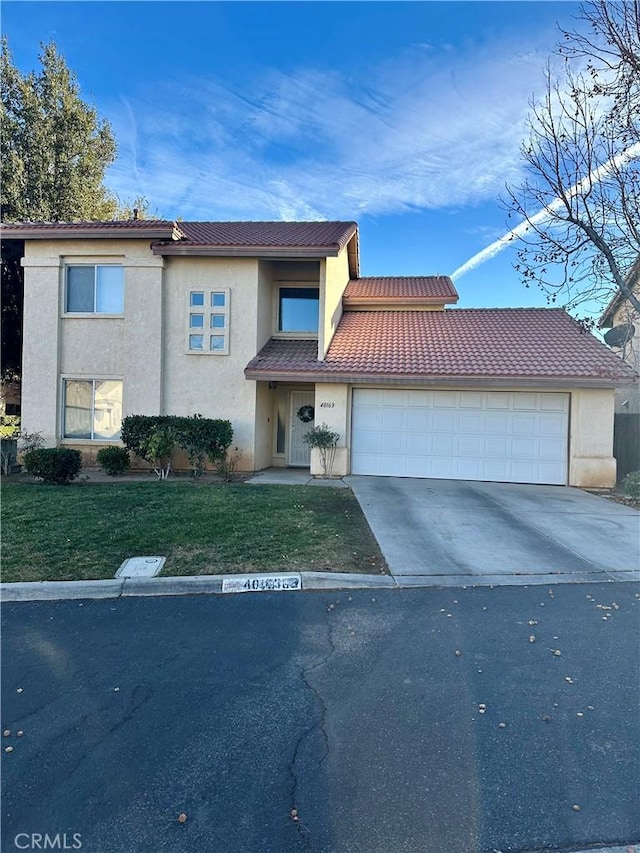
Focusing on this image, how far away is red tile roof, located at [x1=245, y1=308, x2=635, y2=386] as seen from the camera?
11914 mm

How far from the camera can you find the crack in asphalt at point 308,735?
226 centimetres

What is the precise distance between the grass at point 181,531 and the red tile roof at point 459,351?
3.86 m

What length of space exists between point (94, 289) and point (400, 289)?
9.71m

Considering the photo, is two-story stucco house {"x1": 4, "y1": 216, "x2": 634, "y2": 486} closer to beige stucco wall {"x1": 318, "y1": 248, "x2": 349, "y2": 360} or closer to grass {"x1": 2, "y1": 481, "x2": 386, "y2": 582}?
beige stucco wall {"x1": 318, "y1": 248, "x2": 349, "y2": 360}

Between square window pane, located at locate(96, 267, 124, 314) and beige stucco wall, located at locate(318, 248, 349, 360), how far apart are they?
212 inches

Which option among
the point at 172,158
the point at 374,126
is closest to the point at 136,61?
the point at 172,158

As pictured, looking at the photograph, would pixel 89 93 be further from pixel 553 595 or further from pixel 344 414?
pixel 553 595

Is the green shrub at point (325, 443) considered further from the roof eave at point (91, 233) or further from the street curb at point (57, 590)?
the street curb at point (57, 590)

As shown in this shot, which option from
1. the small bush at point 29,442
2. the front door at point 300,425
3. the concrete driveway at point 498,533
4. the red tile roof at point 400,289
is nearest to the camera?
the concrete driveway at point 498,533

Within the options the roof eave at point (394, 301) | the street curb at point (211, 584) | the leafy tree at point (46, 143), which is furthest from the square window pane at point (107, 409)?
the leafy tree at point (46, 143)

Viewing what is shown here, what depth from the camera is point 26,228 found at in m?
12.9

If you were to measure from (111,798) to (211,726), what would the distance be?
682 millimetres

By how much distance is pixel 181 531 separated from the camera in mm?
6926

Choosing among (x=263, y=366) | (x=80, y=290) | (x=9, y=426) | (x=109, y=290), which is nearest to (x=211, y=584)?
(x=263, y=366)
